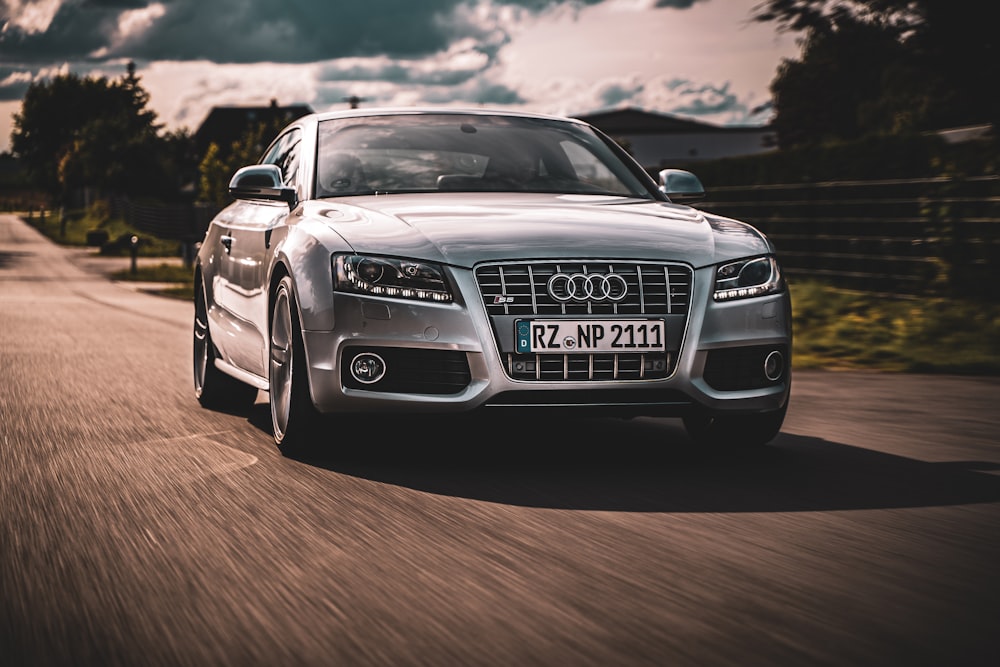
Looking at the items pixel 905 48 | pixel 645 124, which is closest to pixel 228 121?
pixel 645 124

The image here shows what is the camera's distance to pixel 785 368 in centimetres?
634

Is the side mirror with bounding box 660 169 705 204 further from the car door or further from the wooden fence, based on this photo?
the wooden fence

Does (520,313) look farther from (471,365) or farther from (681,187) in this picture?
(681,187)

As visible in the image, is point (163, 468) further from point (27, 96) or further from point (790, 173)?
point (27, 96)

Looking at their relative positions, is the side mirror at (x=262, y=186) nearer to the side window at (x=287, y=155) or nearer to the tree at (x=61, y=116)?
the side window at (x=287, y=155)

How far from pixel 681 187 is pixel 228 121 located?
13914 cm

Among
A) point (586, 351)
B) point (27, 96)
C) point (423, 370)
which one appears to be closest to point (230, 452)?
point (423, 370)

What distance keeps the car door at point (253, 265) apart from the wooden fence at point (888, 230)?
26.4ft

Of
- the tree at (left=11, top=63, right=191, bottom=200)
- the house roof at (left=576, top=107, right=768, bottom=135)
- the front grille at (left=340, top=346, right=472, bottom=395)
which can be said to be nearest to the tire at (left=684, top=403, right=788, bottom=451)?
the front grille at (left=340, top=346, right=472, bottom=395)

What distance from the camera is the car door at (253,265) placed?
702 cm

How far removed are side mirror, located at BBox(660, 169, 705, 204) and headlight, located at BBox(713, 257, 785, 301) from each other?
1215 millimetres

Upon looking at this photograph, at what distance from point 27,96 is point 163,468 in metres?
135

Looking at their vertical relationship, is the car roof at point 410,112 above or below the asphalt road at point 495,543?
above

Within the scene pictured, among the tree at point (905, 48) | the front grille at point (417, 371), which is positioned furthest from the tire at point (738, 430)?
the tree at point (905, 48)
